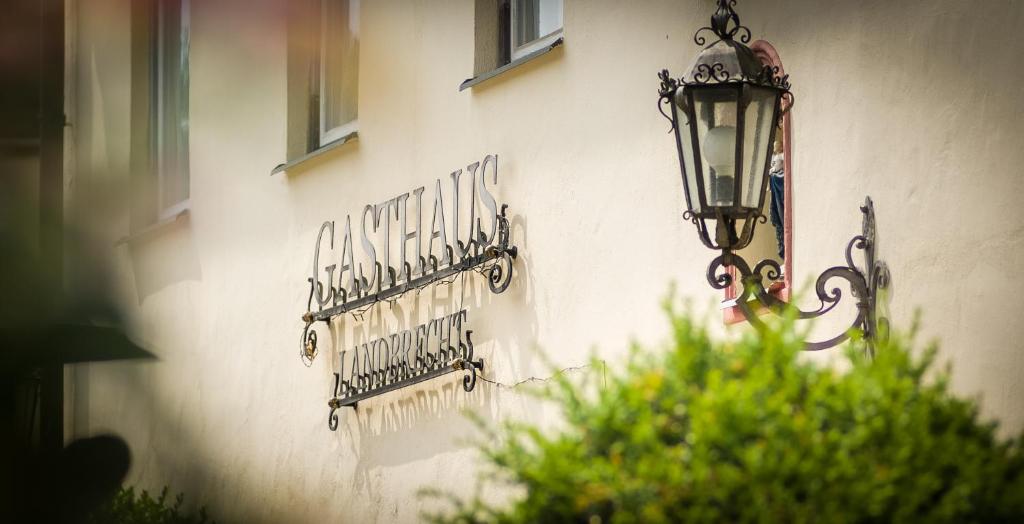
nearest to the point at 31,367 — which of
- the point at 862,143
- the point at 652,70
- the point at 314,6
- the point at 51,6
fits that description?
the point at 51,6

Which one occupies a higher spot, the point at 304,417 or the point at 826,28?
the point at 826,28

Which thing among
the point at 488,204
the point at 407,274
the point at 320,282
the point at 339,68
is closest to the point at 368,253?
the point at 407,274

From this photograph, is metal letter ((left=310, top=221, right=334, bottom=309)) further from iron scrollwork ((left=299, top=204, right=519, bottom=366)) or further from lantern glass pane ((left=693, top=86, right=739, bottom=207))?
lantern glass pane ((left=693, top=86, right=739, bottom=207))

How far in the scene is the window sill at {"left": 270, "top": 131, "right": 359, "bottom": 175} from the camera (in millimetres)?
7465

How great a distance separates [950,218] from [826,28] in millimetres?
909

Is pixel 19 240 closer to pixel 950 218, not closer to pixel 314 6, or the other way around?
pixel 950 218

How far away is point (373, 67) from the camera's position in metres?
7.39

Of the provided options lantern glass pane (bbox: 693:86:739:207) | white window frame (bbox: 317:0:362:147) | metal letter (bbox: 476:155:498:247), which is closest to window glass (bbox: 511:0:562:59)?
metal letter (bbox: 476:155:498:247)

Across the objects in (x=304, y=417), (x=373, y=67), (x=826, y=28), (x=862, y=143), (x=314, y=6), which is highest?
(x=314, y=6)

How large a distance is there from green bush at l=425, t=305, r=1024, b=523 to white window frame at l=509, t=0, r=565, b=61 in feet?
12.4

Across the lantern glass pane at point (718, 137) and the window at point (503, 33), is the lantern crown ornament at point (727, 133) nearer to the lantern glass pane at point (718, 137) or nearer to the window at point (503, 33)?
the lantern glass pane at point (718, 137)

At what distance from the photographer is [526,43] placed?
6352 millimetres

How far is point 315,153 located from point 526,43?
193 centimetres

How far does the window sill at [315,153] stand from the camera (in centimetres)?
746
